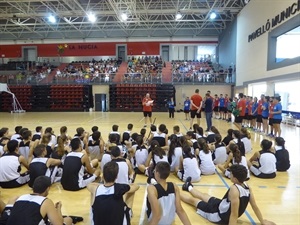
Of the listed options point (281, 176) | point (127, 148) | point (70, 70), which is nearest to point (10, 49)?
point (70, 70)

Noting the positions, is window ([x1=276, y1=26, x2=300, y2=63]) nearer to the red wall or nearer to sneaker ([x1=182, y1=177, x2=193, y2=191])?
sneaker ([x1=182, y1=177, x2=193, y2=191])

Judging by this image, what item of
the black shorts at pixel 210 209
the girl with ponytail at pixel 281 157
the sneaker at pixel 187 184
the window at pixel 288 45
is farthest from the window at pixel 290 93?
the black shorts at pixel 210 209

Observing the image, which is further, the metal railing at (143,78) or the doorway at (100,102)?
the doorway at (100,102)

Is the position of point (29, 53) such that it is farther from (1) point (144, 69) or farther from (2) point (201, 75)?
(2) point (201, 75)

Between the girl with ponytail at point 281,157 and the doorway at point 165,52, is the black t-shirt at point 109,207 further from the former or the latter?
the doorway at point 165,52

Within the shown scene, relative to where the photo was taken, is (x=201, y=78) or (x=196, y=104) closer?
(x=196, y=104)

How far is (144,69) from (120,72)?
7.89 ft

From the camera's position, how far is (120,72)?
84.1 feet

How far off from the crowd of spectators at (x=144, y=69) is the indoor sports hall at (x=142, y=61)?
10 centimetres

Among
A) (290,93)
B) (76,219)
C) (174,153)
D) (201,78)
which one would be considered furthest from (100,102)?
(76,219)

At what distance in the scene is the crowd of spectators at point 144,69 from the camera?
78.5 feet

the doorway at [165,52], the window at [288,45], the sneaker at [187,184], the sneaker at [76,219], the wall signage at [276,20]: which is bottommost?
the sneaker at [76,219]

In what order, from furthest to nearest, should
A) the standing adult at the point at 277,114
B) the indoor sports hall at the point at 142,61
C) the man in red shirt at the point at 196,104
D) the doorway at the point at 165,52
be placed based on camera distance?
the doorway at the point at 165,52 → the indoor sports hall at the point at 142,61 → the man in red shirt at the point at 196,104 → the standing adult at the point at 277,114

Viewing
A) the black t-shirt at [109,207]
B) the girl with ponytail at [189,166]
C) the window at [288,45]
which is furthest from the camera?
the window at [288,45]
